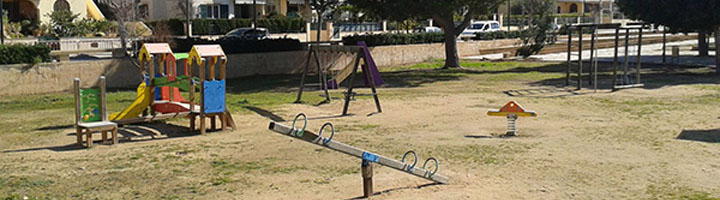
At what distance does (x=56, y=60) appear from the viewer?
23234 millimetres

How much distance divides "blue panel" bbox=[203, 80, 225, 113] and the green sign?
1828mm

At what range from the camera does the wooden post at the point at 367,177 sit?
28.4 feet

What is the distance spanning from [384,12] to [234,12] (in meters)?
38.0

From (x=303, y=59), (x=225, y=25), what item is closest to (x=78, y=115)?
(x=303, y=59)

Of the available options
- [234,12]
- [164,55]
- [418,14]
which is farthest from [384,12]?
[234,12]

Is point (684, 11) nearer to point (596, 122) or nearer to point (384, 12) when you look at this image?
point (384, 12)

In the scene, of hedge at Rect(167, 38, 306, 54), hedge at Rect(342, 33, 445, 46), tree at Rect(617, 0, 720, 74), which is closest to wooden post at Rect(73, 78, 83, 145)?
hedge at Rect(167, 38, 306, 54)

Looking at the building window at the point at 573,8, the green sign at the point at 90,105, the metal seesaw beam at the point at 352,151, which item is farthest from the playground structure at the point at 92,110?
the building window at the point at 573,8

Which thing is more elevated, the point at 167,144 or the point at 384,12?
the point at 384,12

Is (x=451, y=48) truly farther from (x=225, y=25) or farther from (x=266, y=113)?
(x=225, y=25)

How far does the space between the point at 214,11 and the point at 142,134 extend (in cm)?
4861

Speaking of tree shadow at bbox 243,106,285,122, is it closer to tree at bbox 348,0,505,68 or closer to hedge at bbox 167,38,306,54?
hedge at bbox 167,38,306,54

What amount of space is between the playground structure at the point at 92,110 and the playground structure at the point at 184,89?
859mm

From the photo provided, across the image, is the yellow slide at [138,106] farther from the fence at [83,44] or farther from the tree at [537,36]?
the tree at [537,36]
